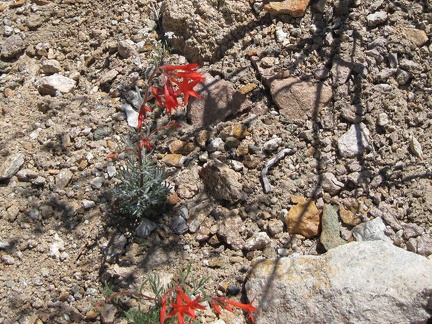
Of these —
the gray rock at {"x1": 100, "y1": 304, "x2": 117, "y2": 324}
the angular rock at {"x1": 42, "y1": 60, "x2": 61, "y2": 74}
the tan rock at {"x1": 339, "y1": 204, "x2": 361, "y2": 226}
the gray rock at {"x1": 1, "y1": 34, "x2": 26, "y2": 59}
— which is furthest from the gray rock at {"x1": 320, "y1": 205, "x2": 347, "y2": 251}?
the gray rock at {"x1": 1, "y1": 34, "x2": 26, "y2": 59}

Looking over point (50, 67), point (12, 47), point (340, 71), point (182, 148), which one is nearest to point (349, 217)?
point (340, 71)

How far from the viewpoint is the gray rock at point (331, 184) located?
10.7 ft

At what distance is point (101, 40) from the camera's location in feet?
13.7

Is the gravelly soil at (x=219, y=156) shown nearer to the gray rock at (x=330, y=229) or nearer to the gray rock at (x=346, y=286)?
the gray rock at (x=330, y=229)

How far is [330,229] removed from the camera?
3.12 m

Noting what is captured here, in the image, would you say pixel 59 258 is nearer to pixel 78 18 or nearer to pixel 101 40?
pixel 101 40

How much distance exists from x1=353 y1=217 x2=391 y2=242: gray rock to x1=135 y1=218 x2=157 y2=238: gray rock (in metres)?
1.29

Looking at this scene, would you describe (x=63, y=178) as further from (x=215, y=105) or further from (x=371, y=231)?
→ (x=371, y=231)

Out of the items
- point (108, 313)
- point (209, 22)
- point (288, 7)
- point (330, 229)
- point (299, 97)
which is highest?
point (288, 7)

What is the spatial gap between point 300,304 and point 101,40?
8.82 ft

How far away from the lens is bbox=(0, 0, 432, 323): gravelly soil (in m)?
3.14

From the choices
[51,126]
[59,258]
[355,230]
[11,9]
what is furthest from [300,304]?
[11,9]

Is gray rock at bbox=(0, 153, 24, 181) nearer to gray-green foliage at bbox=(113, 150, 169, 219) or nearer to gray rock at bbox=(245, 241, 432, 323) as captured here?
gray-green foliage at bbox=(113, 150, 169, 219)

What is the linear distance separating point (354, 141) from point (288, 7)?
4.00 ft
